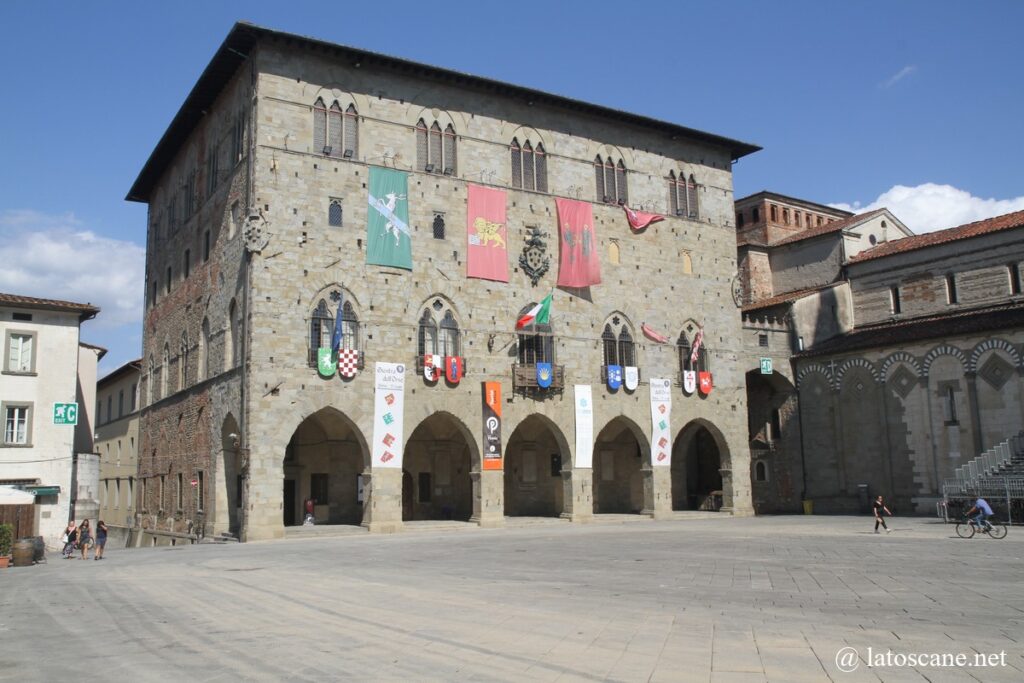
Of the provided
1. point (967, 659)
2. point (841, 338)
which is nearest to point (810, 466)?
point (841, 338)

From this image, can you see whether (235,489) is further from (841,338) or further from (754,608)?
(841,338)

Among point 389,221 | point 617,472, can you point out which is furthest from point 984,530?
point 389,221

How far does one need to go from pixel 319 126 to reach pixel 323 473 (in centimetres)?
1345

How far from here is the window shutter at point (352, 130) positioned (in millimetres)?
32119

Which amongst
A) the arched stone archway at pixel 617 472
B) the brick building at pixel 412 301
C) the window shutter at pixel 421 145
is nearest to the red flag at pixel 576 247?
the brick building at pixel 412 301

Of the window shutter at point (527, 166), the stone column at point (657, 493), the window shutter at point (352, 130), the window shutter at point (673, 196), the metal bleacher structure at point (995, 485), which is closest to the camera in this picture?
the metal bleacher structure at point (995, 485)

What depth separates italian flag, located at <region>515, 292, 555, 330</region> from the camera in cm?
3459

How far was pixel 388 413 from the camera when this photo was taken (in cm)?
3091

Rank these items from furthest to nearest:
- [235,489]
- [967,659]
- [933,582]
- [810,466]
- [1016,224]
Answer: [810,466]
[1016,224]
[235,489]
[933,582]
[967,659]

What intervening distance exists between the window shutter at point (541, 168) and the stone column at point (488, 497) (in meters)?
12.2

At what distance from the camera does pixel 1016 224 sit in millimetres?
37844

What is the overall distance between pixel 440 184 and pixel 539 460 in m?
13.5

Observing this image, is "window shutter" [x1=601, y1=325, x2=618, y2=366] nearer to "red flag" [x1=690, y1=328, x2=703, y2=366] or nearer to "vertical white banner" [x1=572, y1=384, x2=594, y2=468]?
"vertical white banner" [x1=572, y1=384, x2=594, y2=468]

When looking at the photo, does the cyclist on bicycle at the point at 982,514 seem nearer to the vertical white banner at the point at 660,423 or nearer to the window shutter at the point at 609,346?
the vertical white banner at the point at 660,423
